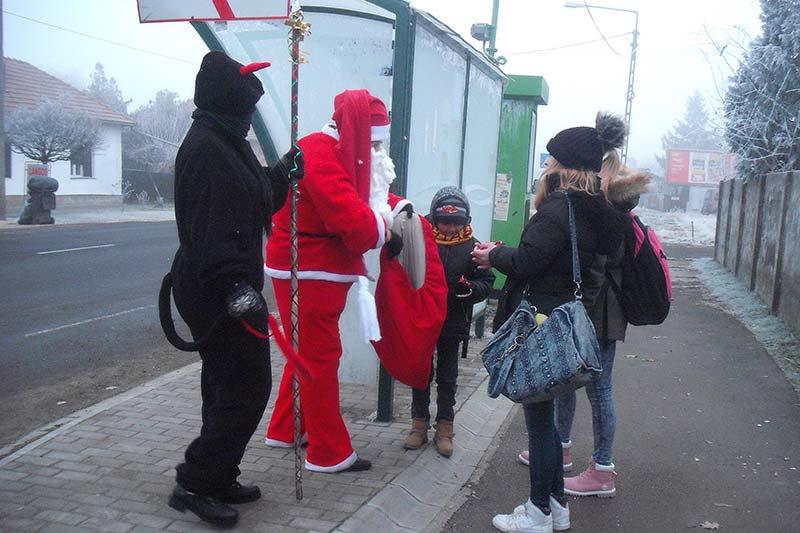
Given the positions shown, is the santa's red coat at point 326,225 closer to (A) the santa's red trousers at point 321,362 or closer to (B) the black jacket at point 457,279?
(A) the santa's red trousers at point 321,362

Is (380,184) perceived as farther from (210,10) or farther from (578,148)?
(210,10)

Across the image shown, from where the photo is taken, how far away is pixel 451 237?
4535mm

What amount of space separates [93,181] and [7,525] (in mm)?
34262

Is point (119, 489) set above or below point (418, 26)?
below

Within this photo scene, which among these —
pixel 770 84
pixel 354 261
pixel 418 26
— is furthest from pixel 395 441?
pixel 770 84

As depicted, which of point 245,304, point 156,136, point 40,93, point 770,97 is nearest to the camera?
point 245,304

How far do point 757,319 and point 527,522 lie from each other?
660 cm

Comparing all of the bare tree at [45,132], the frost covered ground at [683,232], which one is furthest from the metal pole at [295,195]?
the bare tree at [45,132]

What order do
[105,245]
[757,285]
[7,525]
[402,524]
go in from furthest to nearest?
[105,245]
[757,285]
[402,524]
[7,525]

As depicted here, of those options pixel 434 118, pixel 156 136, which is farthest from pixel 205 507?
pixel 156 136

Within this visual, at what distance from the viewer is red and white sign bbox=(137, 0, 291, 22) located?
3654 millimetres

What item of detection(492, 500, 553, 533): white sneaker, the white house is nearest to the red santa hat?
detection(492, 500, 553, 533): white sneaker

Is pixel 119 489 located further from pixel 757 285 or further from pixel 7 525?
pixel 757 285

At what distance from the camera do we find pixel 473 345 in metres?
7.39
